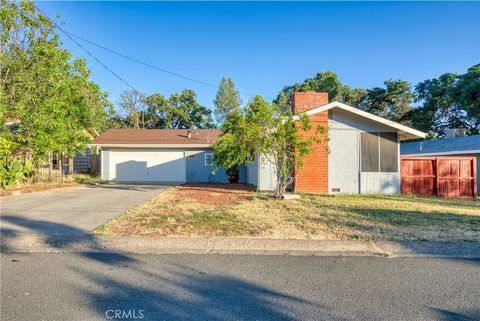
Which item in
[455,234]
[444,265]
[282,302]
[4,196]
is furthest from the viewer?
[4,196]

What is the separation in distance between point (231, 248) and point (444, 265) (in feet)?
10.3

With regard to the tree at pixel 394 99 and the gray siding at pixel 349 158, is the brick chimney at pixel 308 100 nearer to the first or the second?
the gray siding at pixel 349 158

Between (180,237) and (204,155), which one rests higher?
(204,155)

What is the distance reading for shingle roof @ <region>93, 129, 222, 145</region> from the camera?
22.1 meters

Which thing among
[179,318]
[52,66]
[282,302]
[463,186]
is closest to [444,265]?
[282,302]

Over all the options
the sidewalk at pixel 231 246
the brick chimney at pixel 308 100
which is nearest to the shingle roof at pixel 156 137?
the brick chimney at pixel 308 100

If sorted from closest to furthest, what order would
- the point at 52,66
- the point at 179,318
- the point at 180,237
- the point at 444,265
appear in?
the point at 179,318, the point at 444,265, the point at 180,237, the point at 52,66

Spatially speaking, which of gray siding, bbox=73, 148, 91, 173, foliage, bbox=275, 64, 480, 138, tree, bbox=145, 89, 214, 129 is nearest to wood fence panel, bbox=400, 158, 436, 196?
foliage, bbox=275, 64, 480, 138

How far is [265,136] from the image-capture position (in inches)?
449

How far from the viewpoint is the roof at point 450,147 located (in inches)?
728

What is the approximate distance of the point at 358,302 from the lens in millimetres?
3477

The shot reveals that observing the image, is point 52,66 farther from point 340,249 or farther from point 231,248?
point 340,249

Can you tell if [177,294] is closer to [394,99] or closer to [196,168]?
[196,168]

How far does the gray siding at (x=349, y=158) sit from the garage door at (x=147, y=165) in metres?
11.2
